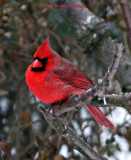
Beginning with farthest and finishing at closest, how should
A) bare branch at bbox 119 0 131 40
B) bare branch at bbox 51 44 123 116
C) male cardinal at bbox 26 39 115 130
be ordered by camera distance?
male cardinal at bbox 26 39 115 130 → bare branch at bbox 51 44 123 116 → bare branch at bbox 119 0 131 40

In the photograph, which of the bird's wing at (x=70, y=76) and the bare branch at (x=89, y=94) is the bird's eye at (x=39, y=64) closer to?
the bird's wing at (x=70, y=76)

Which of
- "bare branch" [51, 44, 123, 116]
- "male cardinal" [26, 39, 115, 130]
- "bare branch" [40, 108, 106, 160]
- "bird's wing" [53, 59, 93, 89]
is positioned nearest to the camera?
"bare branch" [51, 44, 123, 116]

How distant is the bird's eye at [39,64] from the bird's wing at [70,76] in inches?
3.4

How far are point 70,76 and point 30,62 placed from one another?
0.74m

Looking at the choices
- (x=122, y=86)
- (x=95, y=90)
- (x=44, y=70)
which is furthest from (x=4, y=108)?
(x=95, y=90)

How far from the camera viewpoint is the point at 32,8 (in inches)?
114

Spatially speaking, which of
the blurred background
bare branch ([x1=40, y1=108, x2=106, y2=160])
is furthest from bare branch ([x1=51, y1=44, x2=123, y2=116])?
the blurred background

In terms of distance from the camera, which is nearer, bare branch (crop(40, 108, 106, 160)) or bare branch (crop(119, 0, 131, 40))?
bare branch (crop(119, 0, 131, 40))

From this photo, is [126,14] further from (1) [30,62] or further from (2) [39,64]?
(1) [30,62]

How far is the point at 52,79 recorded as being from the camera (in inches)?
80.2

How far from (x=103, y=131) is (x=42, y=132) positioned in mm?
586

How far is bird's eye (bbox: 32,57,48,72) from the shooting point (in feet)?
6.61

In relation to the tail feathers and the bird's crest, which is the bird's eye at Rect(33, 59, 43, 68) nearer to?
the bird's crest

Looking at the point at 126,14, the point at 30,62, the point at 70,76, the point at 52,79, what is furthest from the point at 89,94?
the point at 30,62
